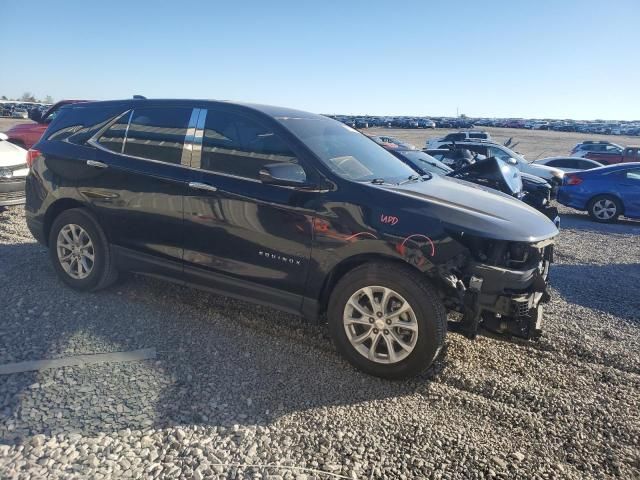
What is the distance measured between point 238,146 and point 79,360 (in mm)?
1996

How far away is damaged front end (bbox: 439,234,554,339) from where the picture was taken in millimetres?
3123

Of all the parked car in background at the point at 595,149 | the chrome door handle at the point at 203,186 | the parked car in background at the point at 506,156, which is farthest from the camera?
the parked car in background at the point at 595,149

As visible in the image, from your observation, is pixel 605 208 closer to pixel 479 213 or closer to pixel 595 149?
pixel 479 213

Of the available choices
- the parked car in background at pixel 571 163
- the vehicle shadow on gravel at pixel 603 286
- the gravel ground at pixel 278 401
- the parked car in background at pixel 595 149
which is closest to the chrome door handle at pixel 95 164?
the gravel ground at pixel 278 401

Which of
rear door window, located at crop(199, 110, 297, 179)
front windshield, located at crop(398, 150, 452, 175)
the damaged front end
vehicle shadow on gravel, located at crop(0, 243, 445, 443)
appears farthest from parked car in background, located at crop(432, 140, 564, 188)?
vehicle shadow on gravel, located at crop(0, 243, 445, 443)

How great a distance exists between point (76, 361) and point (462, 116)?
153167mm

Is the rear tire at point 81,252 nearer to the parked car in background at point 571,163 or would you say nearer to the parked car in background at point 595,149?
the parked car in background at point 571,163

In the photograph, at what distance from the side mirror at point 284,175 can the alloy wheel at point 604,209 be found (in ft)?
32.6

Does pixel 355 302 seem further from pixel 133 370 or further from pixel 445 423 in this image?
pixel 133 370

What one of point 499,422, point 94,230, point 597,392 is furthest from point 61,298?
point 597,392

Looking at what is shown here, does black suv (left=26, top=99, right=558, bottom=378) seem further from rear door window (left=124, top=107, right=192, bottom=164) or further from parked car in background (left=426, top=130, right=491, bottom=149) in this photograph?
parked car in background (left=426, top=130, right=491, bottom=149)

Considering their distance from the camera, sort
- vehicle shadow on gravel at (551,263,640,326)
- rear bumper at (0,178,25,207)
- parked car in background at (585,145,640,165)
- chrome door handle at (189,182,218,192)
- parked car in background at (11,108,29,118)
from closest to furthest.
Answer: chrome door handle at (189,182,218,192) → vehicle shadow on gravel at (551,263,640,326) → rear bumper at (0,178,25,207) → parked car in background at (585,145,640,165) → parked car in background at (11,108,29,118)

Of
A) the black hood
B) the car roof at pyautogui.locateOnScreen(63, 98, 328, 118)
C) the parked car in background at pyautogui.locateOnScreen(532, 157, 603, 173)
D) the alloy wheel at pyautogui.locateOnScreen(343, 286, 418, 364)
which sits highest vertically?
the car roof at pyautogui.locateOnScreen(63, 98, 328, 118)

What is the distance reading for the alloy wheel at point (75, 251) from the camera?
14.8 ft
